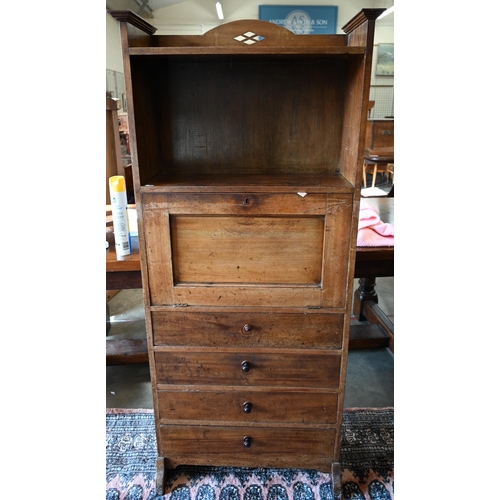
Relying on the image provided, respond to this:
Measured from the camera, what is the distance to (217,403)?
4.72ft

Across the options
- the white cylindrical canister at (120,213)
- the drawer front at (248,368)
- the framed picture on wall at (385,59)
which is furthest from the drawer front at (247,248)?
the framed picture on wall at (385,59)

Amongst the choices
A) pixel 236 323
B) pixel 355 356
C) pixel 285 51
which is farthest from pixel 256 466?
pixel 285 51

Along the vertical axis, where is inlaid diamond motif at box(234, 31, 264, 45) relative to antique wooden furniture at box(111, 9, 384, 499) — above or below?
above

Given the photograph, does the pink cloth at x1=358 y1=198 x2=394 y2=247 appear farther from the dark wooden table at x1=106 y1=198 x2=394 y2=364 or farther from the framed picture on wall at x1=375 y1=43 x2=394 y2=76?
the framed picture on wall at x1=375 y1=43 x2=394 y2=76

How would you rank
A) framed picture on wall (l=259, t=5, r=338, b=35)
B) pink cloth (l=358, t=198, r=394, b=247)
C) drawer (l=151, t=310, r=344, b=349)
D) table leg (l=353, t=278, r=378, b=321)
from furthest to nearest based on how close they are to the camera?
framed picture on wall (l=259, t=5, r=338, b=35), table leg (l=353, t=278, r=378, b=321), pink cloth (l=358, t=198, r=394, b=247), drawer (l=151, t=310, r=344, b=349)

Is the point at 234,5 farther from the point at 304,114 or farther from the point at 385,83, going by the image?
the point at 304,114

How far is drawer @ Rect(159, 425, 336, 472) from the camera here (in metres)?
1.47

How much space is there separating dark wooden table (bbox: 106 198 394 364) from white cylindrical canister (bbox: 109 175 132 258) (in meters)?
0.04

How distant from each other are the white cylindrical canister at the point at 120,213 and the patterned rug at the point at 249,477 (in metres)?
0.84

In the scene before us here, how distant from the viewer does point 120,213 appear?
156cm

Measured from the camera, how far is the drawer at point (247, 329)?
52.1 inches

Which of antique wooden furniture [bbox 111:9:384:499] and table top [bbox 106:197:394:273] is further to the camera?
table top [bbox 106:197:394:273]

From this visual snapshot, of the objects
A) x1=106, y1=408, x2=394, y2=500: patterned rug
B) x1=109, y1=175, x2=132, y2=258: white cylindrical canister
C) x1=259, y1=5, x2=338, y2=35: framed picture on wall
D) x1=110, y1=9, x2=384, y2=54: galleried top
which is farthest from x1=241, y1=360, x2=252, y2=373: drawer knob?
x1=259, y1=5, x2=338, y2=35: framed picture on wall

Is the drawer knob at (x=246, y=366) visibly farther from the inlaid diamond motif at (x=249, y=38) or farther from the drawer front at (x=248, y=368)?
the inlaid diamond motif at (x=249, y=38)
